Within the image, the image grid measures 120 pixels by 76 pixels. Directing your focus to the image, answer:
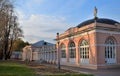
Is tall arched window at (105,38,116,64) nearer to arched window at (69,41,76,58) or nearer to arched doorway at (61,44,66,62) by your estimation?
arched window at (69,41,76,58)

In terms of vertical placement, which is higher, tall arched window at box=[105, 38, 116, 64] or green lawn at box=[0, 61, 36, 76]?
tall arched window at box=[105, 38, 116, 64]

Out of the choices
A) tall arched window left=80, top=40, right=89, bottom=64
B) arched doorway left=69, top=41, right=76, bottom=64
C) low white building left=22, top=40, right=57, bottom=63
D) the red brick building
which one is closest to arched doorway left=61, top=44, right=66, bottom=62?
arched doorway left=69, top=41, right=76, bottom=64

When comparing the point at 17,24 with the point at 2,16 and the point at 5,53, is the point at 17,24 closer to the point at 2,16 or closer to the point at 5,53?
the point at 5,53

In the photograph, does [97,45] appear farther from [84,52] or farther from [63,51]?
[63,51]

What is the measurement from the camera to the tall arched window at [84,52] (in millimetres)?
31203

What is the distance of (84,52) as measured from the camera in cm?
3209

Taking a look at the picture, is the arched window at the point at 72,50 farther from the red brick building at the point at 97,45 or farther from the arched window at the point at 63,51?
the arched window at the point at 63,51

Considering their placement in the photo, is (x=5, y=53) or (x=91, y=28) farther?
(x=5, y=53)

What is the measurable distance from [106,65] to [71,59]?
8801mm

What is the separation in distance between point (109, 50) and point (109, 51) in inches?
5.9

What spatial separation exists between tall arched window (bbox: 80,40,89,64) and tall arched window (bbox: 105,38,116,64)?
294cm

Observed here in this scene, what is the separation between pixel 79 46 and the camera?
33500 mm

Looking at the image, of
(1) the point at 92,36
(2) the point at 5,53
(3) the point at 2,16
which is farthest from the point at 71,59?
(2) the point at 5,53

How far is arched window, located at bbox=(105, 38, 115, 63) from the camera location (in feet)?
96.9
